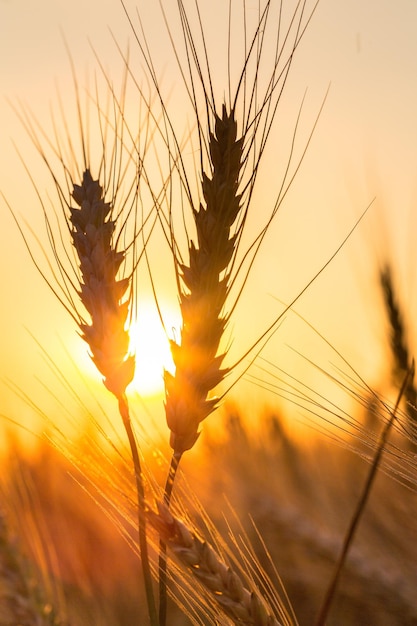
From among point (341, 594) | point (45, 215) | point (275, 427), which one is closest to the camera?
point (45, 215)

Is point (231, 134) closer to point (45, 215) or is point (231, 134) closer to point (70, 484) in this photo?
point (45, 215)

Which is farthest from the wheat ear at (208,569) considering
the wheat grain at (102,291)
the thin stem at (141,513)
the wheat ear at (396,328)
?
the wheat ear at (396,328)

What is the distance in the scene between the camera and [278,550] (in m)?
2.97

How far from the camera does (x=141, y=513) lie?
1005mm

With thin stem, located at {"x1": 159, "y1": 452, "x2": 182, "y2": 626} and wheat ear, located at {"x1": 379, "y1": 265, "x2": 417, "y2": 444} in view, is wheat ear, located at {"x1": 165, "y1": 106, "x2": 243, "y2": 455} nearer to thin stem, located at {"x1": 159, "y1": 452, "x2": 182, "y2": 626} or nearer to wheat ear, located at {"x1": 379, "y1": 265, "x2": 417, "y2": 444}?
thin stem, located at {"x1": 159, "y1": 452, "x2": 182, "y2": 626}

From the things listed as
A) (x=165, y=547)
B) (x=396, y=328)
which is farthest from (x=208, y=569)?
(x=396, y=328)

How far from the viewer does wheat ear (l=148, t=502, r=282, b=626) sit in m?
0.98

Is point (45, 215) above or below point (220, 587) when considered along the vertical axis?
above

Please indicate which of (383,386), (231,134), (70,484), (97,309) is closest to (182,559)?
(97,309)

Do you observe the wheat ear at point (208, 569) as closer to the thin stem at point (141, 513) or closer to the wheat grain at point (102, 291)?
the thin stem at point (141, 513)

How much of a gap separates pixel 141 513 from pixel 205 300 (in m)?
0.31

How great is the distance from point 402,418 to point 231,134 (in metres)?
0.53

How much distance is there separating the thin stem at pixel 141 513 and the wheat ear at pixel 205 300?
2.5 inches

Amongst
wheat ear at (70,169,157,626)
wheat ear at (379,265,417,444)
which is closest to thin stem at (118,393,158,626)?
wheat ear at (70,169,157,626)
